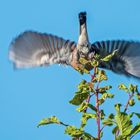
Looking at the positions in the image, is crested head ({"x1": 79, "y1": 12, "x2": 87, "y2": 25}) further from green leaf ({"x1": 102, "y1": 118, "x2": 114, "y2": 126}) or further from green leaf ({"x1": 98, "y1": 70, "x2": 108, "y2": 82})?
green leaf ({"x1": 102, "y1": 118, "x2": 114, "y2": 126})

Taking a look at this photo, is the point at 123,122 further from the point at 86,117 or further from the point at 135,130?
the point at 86,117

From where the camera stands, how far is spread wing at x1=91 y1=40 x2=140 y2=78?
6.87m

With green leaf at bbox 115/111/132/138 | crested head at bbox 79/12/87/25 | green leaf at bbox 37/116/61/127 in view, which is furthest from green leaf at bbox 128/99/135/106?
crested head at bbox 79/12/87/25

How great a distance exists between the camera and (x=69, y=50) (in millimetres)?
7145

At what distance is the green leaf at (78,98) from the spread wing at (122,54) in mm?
A: 2646

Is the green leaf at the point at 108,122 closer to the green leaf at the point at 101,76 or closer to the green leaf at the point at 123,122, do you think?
the green leaf at the point at 123,122

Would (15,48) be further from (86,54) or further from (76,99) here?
(76,99)

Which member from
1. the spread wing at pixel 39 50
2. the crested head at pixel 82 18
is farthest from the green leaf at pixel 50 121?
the crested head at pixel 82 18

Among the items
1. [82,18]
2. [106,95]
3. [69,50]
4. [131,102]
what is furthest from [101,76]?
[82,18]

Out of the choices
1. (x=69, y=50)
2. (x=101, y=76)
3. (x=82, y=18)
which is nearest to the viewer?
(x=101, y=76)

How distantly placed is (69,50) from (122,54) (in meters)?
0.59

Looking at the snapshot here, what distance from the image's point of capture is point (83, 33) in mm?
7074

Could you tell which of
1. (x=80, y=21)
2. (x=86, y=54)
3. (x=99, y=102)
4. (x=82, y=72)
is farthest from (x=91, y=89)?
(x=80, y=21)

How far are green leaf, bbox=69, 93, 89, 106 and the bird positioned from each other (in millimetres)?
2586
